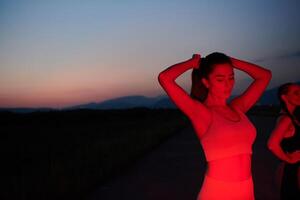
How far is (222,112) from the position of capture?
3146 mm

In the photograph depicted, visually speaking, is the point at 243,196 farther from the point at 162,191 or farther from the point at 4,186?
the point at 4,186

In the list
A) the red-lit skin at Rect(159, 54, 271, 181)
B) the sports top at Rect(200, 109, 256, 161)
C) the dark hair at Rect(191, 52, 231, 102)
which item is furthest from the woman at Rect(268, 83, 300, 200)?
the sports top at Rect(200, 109, 256, 161)

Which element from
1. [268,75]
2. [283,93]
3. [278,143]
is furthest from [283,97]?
[268,75]

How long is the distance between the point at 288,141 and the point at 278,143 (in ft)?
0.62

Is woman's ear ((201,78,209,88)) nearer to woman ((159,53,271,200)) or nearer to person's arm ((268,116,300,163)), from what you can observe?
woman ((159,53,271,200))

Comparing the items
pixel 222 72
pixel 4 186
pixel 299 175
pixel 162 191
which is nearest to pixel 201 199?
pixel 222 72

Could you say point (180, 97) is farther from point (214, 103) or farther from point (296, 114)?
point (296, 114)

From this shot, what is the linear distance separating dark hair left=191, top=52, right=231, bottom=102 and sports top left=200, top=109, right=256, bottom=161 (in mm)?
350

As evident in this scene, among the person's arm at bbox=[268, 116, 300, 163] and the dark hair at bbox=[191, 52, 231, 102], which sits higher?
the dark hair at bbox=[191, 52, 231, 102]

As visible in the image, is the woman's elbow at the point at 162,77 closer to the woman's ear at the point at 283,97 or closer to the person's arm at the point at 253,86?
the person's arm at the point at 253,86

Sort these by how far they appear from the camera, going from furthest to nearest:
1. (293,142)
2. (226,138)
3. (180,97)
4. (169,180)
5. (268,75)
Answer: (169,180)
(293,142)
(268,75)
(180,97)
(226,138)

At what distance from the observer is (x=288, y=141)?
4.16 meters

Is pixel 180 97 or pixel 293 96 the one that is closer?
pixel 180 97

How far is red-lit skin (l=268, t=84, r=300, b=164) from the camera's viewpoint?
4.01 m
